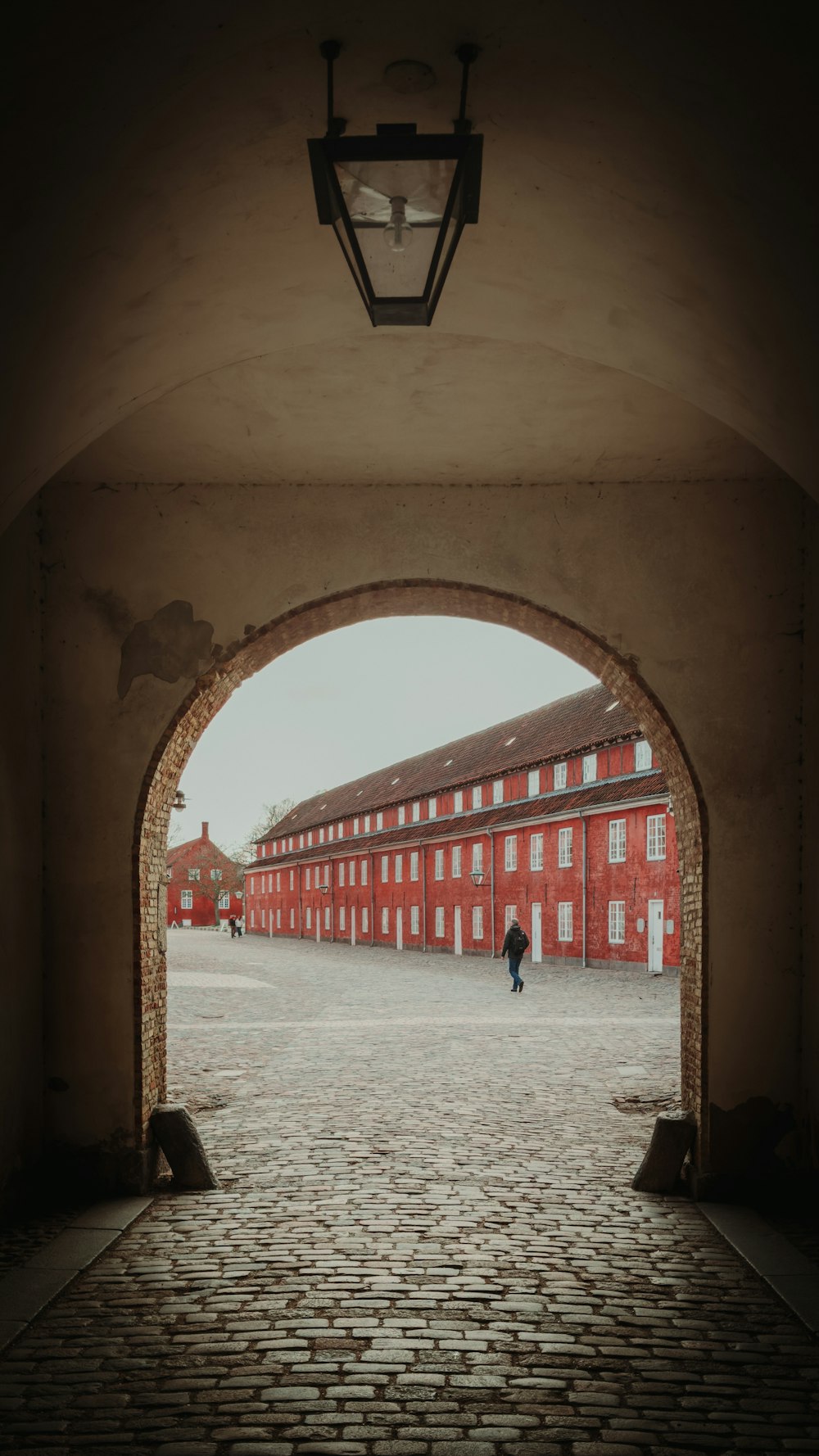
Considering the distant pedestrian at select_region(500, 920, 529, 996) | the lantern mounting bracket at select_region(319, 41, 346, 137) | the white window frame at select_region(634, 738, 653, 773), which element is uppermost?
the lantern mounting bracket at select_region(319, 41, 346, 137)

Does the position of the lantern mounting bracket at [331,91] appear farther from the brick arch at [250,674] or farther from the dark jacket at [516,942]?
the dark jacket at [516,942]

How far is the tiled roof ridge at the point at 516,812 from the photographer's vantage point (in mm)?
31312

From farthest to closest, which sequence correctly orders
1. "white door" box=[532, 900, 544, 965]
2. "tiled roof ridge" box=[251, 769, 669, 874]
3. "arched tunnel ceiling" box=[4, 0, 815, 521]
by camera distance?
"white door" box=[532, 900, 544, 965] → "tiled roof ridge" box=[251, 769, 669, 874] → "arched tunnel ceiling" box=[4, 0, 815, 521]

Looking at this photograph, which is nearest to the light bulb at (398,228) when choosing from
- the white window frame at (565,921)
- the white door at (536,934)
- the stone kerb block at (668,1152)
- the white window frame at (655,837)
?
the stone kerb block at (668,1152)

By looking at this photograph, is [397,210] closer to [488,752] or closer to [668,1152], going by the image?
[668,1152]

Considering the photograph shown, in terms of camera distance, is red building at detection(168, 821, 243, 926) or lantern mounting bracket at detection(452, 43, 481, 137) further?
red building at detection(168, 821, 243, 926)

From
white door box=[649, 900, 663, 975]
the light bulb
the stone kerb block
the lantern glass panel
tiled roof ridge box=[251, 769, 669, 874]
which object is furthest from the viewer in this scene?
tiled roof ridge box=[251, 769, 669, 874]

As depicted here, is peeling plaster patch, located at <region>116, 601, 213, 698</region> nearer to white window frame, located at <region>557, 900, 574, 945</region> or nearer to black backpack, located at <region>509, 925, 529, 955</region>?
black backpack, located at <region>509, 925, 529, 955</region>

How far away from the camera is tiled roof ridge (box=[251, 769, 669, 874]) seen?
31312mm

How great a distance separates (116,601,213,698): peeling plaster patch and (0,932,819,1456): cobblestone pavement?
130 inches

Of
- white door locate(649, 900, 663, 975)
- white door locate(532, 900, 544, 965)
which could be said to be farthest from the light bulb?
white door locate(532, 900, 544, 965)

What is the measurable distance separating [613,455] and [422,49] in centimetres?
379

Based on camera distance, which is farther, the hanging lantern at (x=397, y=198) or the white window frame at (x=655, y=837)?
the white window frame at (x=655, y=837)

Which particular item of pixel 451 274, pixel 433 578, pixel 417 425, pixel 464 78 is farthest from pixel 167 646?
pixel 464 78
